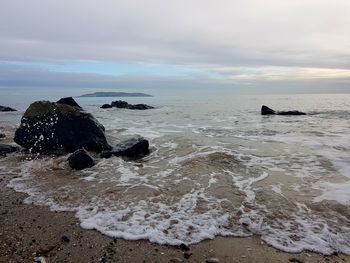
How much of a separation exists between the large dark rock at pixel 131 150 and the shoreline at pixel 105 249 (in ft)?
21.1

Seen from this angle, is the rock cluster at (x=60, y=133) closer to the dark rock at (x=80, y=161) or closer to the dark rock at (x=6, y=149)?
the dark rock at (x=6, y=149)

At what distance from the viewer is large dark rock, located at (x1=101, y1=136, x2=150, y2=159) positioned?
42.7ft

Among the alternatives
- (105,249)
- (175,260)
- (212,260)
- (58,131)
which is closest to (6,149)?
(58,131)

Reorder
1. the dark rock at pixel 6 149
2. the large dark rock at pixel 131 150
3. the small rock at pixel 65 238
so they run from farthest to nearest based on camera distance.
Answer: the dark rock at pixel 6 149 → the large dark rock at pixel 131 150 → the small rock at pixel 65 238

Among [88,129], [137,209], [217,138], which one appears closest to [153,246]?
[137,209]

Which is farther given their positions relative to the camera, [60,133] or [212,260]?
[60,133]

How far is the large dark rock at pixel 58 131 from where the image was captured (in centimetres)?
1445

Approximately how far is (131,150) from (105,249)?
7701 mm

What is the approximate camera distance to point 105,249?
18.6 feet

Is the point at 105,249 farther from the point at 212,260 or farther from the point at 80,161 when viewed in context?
the point at 80,161

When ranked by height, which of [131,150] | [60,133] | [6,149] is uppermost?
[60,133]

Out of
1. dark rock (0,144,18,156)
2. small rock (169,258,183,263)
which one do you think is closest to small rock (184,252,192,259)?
small rock (169,258,183,263)

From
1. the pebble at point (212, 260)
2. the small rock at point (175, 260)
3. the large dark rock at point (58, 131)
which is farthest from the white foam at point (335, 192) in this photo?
the large dark rock at point (58, 131)

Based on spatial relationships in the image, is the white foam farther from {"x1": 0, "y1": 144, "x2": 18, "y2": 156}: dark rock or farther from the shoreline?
{"x1": 0, "y1": 144, "x2": 18, "y2": 156}: dark rock
